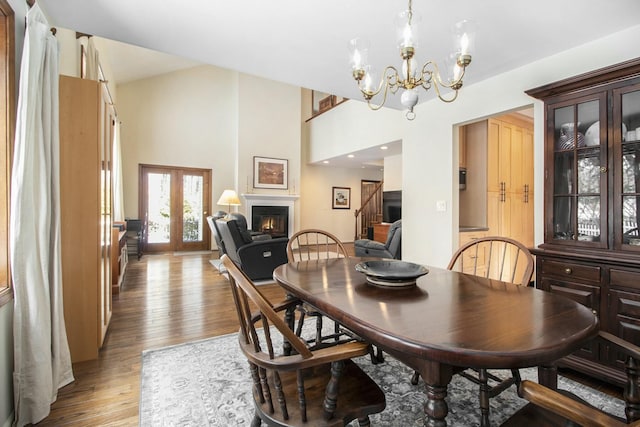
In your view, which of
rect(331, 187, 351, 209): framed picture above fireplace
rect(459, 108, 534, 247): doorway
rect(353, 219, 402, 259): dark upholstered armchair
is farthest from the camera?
rect(331, 187, 351, 209): framed picture above fireplace

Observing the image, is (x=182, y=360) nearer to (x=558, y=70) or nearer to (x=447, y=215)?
(x=447, y=215)

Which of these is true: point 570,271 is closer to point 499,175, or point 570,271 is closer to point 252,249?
point 499,175

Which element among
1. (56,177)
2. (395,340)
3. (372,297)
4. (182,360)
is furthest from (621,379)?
(56,177)

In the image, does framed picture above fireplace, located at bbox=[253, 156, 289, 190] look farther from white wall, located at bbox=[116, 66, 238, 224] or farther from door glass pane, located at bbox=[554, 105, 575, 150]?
door glass pane, located at bbox=[554, 105, 575, 150]

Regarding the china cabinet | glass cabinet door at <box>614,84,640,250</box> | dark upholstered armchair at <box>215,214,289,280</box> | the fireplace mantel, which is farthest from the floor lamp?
glass cabinet door at <box>614,84,640,250</box>

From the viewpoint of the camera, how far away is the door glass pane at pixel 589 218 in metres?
2.08

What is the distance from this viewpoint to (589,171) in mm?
2129

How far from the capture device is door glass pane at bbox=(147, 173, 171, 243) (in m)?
7.44

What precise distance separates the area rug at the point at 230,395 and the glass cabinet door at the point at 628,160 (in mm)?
1028

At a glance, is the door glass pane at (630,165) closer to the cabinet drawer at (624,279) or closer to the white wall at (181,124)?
the cabinet drawer at (624,279)

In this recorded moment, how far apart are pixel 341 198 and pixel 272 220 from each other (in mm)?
Answer: 2341

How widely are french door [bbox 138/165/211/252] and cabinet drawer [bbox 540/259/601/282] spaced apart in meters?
7.29

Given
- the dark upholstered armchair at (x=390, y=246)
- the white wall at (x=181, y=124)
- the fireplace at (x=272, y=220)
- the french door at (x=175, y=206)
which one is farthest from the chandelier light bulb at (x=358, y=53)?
the french door at (x=175, y=206)

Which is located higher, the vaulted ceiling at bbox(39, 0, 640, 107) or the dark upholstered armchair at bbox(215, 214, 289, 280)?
the vaulted ceiling at bbox(39, 0, 640, 107)
